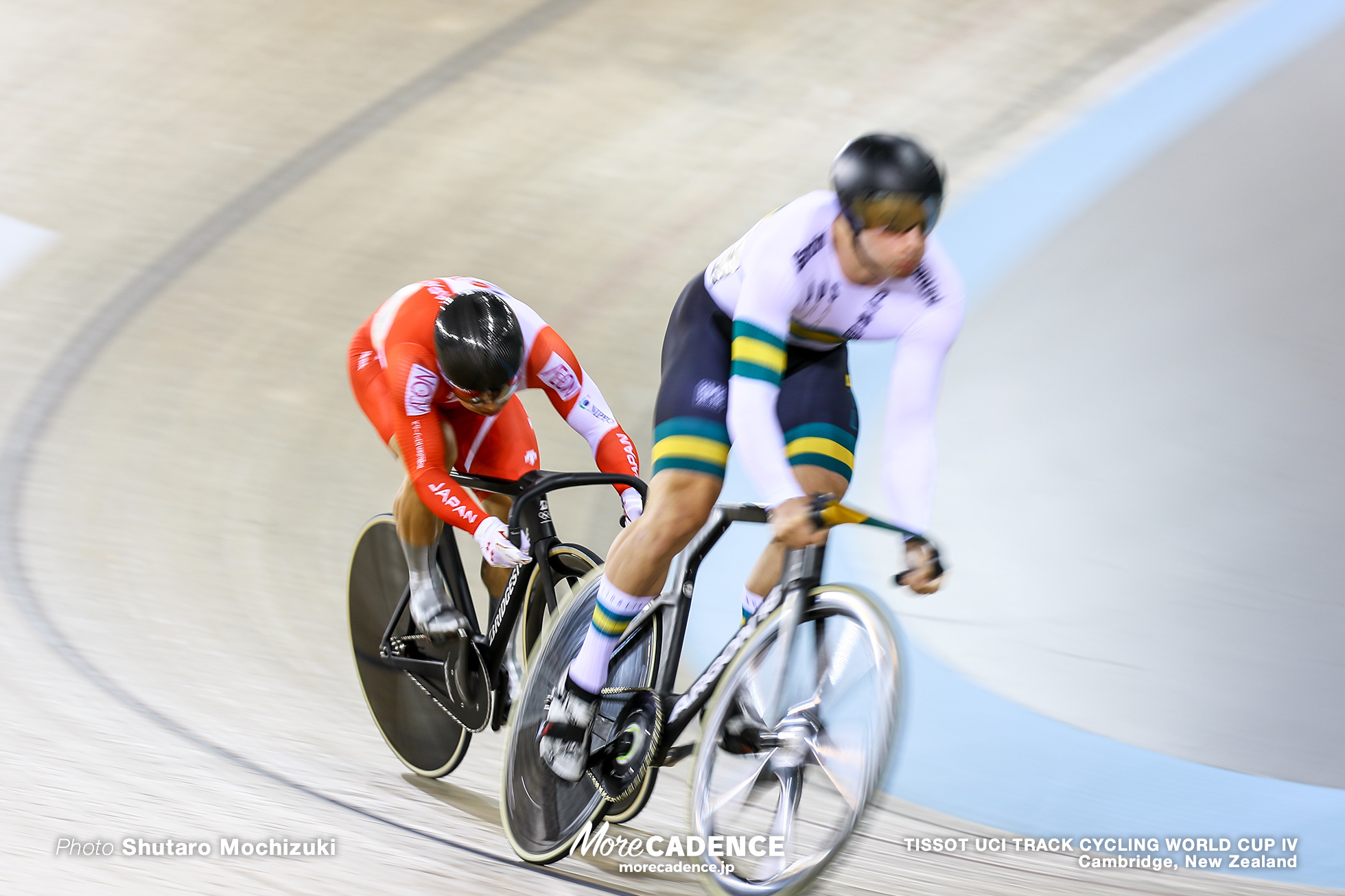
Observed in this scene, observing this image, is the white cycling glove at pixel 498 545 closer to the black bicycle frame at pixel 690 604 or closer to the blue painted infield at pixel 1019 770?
the black bicycle frame at pixel 690 604

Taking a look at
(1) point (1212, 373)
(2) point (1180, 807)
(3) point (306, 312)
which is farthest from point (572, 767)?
(3) point (306, 312)

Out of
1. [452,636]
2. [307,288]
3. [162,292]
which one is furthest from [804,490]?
[162,292]

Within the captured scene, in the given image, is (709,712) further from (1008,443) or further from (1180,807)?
(1008,443)

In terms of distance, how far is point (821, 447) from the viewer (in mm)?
2324

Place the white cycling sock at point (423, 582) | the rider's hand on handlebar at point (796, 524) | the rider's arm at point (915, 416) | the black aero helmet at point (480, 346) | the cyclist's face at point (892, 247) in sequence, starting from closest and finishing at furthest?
the rider's hand on handlebar at point (796, 524) → the cyclist's face at point (892, 247) → the rider's arm at point (915, 416) → the black aero helmet at point (480, 346) → the white cycling sock at point (423, 582)

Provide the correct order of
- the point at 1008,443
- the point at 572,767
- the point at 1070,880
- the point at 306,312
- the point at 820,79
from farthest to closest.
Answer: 1. the point at 820,79
2. the point at 306,312
3. the point at 1008,443
4. the point at 1070,880
5. the point at 572,767

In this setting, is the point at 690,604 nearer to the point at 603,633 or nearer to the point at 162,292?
the point at 603,633

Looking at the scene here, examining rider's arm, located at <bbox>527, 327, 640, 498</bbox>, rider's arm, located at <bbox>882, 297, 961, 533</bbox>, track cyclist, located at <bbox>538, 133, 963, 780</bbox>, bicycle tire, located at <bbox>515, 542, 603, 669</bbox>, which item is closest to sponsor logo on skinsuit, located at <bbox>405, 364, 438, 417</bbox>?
rider's arm, located at <bbox>527, 327, 640, 498</bbox>

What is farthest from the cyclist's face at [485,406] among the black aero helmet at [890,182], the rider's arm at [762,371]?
the black aero helmet at [890,182]

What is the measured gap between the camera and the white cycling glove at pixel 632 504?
8.98ft

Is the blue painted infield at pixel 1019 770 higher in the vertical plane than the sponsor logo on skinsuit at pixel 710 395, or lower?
lower

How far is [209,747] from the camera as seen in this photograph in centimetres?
309

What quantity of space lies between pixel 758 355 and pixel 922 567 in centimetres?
43

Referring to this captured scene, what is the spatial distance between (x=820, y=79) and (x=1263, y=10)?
319cm
